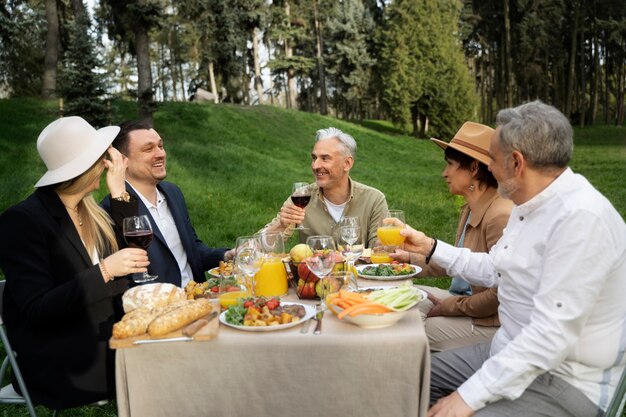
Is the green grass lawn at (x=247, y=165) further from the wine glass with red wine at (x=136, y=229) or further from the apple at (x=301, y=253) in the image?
the apple at (x=301, y=253)

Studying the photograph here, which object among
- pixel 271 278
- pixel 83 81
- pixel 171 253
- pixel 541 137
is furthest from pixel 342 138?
pixel 83 81

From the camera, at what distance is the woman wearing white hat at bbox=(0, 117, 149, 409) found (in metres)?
2.64

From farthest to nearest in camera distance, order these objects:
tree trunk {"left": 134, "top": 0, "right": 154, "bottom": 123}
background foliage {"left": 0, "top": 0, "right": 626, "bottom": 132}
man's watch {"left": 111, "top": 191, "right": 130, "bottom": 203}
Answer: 1. background foliage {"left": 0, "top": 0, "right": 626, "bottom": 132}
2. tree trunk {"left": 134, "top": 0, "right": 154, "bottom": 123}
3. man's watch {"left": 111, "top": 191, "right": 130, "bottom": 203}

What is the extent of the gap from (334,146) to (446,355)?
2.27 metres

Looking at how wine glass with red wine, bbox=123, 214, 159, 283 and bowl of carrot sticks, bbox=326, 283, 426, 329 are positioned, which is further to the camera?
wine glass with red wine, bbox=123, 214, 159, 283

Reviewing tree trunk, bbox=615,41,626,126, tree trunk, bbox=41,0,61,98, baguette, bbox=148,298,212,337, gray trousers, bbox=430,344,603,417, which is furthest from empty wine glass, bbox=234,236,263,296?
tree trunk, bbox=615,41,626,126

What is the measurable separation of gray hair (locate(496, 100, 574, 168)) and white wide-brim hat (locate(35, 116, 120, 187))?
212 centimetres

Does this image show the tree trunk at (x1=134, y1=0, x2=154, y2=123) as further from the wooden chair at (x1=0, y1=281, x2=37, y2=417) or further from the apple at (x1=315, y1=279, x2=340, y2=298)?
the apple at (x1=315, y1=279, x2=340, y2=298)

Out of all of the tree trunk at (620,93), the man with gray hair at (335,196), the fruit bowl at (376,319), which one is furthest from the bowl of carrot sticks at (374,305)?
the tree trunk at (620,93)

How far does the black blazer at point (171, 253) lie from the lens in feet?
13.2

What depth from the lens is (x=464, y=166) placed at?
365cm

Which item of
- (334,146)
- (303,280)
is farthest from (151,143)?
(303,280)

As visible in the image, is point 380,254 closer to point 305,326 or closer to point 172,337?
point 305,326

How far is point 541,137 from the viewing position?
2.30 metres
